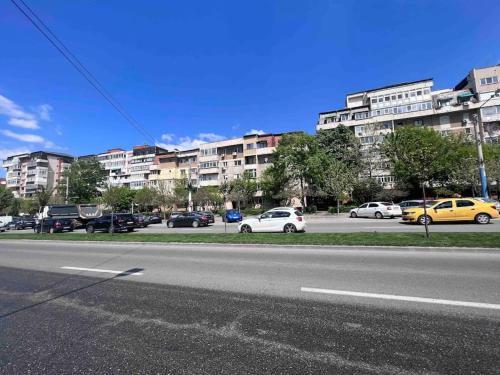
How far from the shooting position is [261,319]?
420 centimetres

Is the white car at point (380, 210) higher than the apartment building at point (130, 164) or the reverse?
the reverse

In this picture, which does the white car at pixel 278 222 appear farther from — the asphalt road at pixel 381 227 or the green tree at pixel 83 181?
the green tree at pixel 83 181

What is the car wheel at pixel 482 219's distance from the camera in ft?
56.2

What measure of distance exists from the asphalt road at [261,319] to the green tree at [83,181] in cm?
8445

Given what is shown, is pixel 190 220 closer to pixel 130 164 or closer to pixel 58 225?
pixel 58 225

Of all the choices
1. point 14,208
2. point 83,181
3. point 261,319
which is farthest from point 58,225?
point 14,208

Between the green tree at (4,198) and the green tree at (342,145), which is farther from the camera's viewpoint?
the green tree at (4,198)

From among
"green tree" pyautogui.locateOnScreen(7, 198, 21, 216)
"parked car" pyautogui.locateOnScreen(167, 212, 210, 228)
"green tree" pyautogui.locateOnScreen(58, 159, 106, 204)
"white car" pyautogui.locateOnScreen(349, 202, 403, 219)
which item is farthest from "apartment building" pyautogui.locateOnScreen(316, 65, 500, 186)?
"green tree" pyautogui.locateOnScreen(7, 198, 21, 216)

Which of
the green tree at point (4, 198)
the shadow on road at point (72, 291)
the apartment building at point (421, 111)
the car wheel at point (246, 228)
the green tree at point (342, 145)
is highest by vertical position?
the apartment building at point (421, 111)

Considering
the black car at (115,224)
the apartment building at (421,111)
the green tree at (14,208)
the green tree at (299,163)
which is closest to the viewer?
the black car at (115,224)

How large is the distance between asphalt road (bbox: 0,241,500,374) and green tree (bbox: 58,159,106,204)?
277ft

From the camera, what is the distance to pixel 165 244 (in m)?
14.2

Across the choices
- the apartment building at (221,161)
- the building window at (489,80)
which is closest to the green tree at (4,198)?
the apartment building at (221,161)

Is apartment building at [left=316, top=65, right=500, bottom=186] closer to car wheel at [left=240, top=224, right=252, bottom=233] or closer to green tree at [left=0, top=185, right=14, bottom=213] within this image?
car wheel at [left=240, top=224, right=252, bottom=233]
